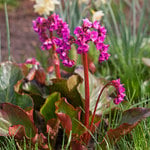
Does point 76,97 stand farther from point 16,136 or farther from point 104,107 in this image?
point 16,136

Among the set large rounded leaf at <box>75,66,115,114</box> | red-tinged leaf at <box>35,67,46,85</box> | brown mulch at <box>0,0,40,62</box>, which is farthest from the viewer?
brown mulch at <box>0,0,40,62</box>

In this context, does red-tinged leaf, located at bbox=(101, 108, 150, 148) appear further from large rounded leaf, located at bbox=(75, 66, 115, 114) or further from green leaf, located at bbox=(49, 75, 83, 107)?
green leaf, located at bbox=(49, 75, 83, 107)

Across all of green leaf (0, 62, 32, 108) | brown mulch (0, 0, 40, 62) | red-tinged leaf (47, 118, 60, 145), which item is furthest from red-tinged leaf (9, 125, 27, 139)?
brown mulch (0, 0, 40, 62)

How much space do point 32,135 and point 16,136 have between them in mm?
92

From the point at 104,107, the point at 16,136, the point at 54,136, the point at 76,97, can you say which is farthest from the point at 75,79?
the point at 16,136

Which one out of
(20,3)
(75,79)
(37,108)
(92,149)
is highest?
(20,3)

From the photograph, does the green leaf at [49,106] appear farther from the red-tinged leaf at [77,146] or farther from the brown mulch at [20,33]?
the brown mulch at [20,33]

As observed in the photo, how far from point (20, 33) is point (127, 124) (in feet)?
9.56

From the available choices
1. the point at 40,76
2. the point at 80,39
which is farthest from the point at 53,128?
the point at 80,39

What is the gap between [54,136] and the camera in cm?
131

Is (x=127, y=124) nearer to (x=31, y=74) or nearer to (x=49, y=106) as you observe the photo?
(x=49, y=106)

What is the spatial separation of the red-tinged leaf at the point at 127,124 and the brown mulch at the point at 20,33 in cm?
151

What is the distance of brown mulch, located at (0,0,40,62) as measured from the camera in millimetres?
3152

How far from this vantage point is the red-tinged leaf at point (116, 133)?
45.0 inches
